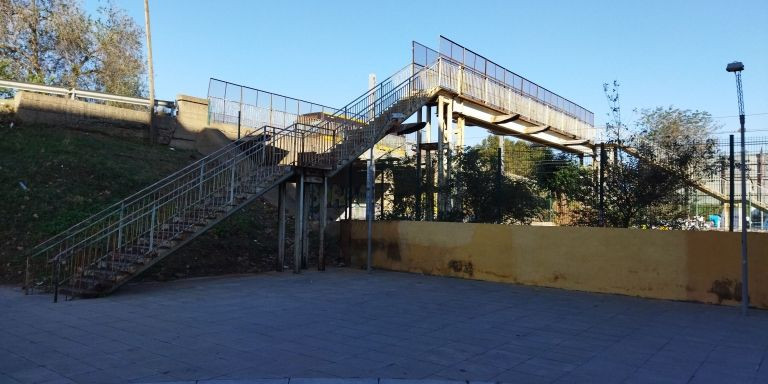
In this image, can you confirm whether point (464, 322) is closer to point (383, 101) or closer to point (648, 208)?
point (648, 208)

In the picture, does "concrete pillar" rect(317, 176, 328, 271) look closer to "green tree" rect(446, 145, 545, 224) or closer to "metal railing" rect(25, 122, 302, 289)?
"metal railing" rect(25, 122, 302, 289)

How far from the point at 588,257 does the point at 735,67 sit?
4.90m

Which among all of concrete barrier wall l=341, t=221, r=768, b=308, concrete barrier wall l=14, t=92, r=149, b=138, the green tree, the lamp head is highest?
concrete barrier wall l=14, t=92, r=149, b=138

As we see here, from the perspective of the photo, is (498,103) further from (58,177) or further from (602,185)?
(58,177)

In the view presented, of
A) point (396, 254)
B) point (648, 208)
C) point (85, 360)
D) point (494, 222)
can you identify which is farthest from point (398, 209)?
point (85, 360)

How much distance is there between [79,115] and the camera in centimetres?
2114

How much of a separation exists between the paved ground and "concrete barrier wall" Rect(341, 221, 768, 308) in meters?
0.56

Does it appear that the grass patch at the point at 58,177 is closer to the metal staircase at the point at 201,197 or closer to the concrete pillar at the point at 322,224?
the metal staircase at the point at 201,197

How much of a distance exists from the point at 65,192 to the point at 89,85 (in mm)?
22613

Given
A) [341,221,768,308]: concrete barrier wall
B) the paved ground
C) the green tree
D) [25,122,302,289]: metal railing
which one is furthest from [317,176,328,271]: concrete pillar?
the paved ground

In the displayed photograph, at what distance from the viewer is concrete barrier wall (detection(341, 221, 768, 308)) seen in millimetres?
10594

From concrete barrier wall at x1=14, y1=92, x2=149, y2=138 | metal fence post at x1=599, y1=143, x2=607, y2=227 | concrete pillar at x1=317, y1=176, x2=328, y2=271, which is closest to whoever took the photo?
metal fence post at x1=599, y1=143, x2=607, y2=227

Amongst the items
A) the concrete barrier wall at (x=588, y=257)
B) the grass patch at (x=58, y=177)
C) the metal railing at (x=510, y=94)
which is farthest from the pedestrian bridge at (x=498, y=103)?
the grass patch at (x=58, y=177)

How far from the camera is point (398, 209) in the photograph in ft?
55.8
